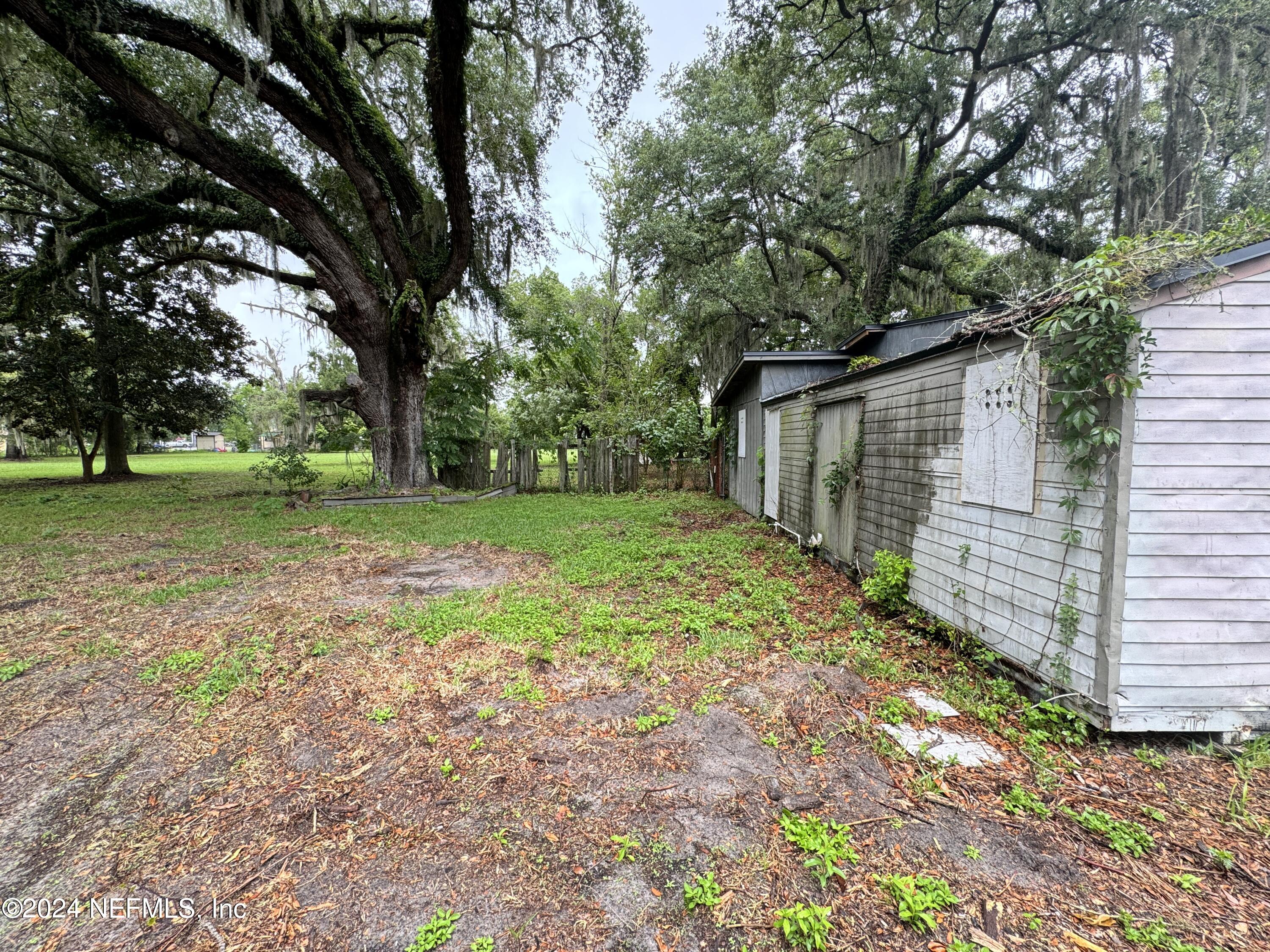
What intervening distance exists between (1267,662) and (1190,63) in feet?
33.4

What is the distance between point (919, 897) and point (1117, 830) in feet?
3.09

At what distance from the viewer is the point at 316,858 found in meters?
1.64

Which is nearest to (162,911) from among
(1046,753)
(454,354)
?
(1046,753)

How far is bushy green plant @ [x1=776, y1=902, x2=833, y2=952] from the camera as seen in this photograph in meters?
1.37

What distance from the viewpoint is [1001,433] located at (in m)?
2.69

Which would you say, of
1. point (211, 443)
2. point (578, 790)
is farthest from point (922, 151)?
point (211, 443)

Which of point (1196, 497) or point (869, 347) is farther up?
point (869, 347)

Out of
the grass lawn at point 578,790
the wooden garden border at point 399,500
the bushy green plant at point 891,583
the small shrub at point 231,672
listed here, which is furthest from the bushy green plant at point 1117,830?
the wooden garden border at point 399,500

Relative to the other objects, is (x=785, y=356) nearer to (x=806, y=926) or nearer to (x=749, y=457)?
(x=749, y=457)

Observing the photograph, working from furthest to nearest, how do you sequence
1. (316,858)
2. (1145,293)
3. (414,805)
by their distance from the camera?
(1145,293) < (414,805) < (316,858)

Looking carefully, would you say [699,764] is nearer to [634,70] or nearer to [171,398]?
[634,70]

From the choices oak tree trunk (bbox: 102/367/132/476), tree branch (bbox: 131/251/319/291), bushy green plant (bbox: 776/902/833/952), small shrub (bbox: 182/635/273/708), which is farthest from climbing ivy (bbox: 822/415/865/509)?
oak tree trunk (bbox: 102/367/132/476)

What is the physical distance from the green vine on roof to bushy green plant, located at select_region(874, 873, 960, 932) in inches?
73.1

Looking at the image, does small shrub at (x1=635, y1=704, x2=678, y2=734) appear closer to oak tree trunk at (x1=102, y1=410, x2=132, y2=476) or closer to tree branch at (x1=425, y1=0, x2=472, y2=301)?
tree branch at (x1=425, y1=0, x2=472, y2=301)
